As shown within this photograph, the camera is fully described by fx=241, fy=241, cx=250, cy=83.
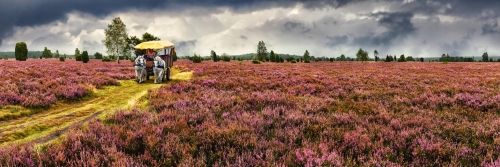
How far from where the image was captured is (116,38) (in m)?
59.6

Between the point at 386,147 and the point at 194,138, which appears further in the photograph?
the point at 194,138

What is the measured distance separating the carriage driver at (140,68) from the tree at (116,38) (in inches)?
1959

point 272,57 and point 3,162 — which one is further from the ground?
point 272,57

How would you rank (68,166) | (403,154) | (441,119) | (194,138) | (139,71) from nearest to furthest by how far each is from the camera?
(68,166) < (403,154) < (194,138) < (441,119) < (139,71)

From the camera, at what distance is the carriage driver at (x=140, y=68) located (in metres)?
14.9

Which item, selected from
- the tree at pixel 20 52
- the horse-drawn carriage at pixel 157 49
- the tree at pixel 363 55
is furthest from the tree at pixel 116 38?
the tree at pixel 363 55

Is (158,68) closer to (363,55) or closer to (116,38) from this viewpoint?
(116,38)

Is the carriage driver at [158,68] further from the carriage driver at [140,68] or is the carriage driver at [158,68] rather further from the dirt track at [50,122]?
the dirt track at [50,122]

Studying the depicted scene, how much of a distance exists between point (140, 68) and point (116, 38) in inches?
2069

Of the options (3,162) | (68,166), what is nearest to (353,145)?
(68,166)

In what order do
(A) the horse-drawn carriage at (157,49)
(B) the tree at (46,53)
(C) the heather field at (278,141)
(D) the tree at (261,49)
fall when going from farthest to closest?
(D) the tree at (261,49) < (B) the tree at (46,53) < (A) the horse-drawn carriage at (157,49) < (C) the heather field at (278,141)

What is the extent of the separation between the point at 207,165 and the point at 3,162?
10.1 ft

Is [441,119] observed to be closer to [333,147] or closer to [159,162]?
[333,147]

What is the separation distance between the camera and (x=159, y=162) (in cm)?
369
